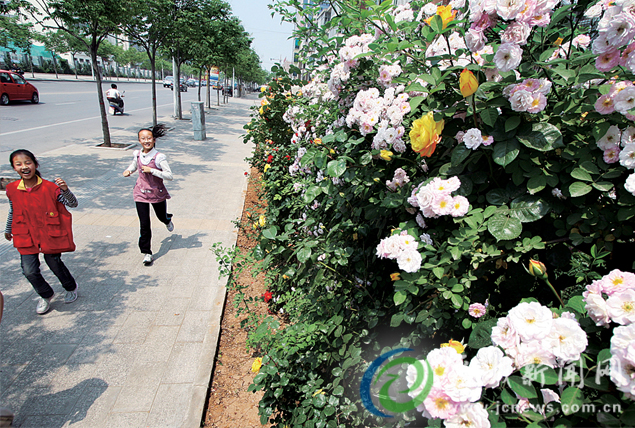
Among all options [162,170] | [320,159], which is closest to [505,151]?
[320,159]

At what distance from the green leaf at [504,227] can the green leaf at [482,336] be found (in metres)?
0.27

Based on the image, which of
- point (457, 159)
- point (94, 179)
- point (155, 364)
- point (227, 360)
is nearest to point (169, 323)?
point (155, 364)

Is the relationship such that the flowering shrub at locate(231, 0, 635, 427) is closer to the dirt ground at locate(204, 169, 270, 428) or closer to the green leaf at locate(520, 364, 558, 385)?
the green leaf at locate(520, 364, 558, 385)

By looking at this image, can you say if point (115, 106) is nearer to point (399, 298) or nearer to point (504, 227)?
point (399, 298)

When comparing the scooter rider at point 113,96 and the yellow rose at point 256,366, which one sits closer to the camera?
the yellow rose at point 256,366

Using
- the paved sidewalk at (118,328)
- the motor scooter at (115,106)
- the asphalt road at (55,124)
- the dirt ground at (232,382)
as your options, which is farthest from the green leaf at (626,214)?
the motor scooter at (115,106)

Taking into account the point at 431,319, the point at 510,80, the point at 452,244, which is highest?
the point at 510,80

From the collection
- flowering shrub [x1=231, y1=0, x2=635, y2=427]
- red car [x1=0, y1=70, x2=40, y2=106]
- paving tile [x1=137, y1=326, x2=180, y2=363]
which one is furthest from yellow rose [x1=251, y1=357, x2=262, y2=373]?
red car [x1=0, y1=70, x2=40, y2=106]

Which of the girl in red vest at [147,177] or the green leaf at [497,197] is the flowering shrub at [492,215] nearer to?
the green leaf at [497,197]

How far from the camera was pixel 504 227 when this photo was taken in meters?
1.15

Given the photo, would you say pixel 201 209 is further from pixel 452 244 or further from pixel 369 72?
pixel 452 244

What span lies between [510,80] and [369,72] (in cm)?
88

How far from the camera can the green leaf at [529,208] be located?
3.79 ft

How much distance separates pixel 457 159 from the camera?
125 cm
